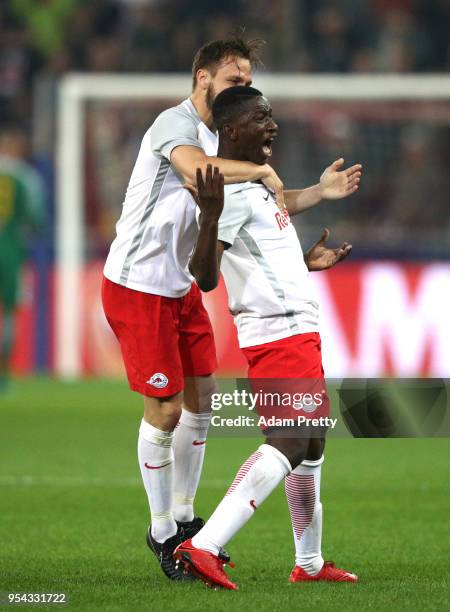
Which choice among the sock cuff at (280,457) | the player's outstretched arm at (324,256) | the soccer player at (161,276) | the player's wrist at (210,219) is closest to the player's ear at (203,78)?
the soccer player at (161,276)

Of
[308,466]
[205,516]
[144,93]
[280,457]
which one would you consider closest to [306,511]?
[308,466]

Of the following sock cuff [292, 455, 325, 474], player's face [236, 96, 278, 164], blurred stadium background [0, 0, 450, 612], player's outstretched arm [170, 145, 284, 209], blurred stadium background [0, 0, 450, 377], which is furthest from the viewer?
blurred stadium background [0, 0, 450, 377]

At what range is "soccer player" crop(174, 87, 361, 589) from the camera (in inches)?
204

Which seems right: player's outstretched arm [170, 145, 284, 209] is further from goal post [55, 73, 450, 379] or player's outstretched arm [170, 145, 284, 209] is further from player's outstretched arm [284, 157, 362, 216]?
goal post [55, 73, 450, 379]

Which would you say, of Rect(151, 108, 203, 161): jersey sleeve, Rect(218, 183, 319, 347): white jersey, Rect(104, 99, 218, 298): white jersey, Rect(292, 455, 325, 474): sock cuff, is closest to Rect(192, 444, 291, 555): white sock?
Rect(292, 455, 325, 474): sock cuff

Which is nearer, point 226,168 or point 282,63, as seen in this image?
point 226,168

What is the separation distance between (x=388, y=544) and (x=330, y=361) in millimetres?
7670

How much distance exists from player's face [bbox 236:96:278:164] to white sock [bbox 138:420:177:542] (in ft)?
4.18

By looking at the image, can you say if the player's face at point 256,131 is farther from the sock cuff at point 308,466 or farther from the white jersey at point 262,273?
the sock cuff at point 308,466

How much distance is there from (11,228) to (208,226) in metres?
9.32

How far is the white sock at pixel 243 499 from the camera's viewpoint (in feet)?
16.9

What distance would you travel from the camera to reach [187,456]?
6.17 m

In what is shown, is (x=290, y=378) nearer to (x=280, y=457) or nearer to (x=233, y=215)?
(x=280, y=457)

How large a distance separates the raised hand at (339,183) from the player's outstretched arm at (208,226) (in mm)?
889
